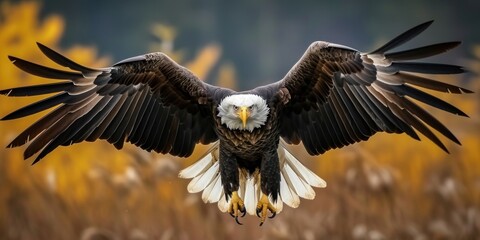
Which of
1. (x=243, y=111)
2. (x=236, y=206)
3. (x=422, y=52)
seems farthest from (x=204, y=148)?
(x=422, y=52)

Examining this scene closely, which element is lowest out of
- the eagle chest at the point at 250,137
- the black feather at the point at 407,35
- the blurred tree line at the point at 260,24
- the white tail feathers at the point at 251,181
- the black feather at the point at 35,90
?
the white tail feathers at the point at 251,181

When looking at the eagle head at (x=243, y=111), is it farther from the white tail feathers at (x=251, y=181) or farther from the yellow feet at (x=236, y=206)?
the white tail feathers at (x=251, y=181)

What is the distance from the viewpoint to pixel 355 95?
363cm

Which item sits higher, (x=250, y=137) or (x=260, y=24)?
(x=260, y=24)

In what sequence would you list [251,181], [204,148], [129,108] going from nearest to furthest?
[129,108], [251,181], [204,148]

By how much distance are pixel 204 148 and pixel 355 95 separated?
211 cm

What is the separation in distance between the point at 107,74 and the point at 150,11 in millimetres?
3322

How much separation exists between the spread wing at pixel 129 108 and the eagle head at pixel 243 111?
23cm

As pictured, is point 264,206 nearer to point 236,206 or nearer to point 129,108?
point 236,206

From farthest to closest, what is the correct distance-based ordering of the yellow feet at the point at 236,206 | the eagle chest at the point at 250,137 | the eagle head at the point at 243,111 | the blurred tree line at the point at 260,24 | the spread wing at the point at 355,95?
1. the blurred tree line at the point at 260,24
2. the yellow feet at the point at 236,206
3. the eagle chest at the point at 250,137
4. the eagle head at the point at 243,111
5. the spread wing at the point at 355,95

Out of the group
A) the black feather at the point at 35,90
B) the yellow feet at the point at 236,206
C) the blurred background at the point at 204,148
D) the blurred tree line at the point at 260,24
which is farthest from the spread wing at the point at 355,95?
the blurred tree line at the point at 260,24

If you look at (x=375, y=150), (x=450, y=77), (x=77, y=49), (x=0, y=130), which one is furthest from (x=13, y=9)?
(x=450, y=77)

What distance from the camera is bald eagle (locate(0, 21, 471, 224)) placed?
3.39 meters

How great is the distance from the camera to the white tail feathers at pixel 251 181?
4066 mm
